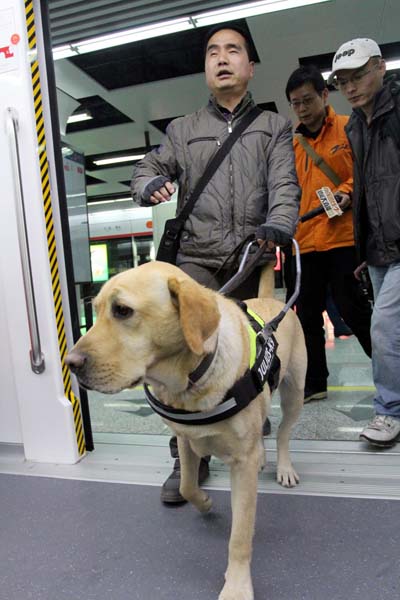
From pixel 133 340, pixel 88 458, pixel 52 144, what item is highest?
pixel 52 144

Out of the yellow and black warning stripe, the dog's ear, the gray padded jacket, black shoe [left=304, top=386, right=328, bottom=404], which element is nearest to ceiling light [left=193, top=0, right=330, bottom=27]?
the yellow and black warning stripe

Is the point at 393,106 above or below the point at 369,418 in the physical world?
above

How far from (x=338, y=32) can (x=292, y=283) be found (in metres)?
4.32

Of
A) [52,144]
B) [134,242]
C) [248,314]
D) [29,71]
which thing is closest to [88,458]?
[248,314]

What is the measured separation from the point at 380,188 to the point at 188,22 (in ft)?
10.4

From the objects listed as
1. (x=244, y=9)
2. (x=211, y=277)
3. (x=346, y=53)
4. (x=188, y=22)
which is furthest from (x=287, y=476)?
(x=188, y=22)

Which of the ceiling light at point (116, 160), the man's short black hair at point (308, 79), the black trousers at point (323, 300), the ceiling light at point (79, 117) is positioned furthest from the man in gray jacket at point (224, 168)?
the ceiling light at point (116, 160)

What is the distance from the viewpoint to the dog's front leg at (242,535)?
4.34 ft

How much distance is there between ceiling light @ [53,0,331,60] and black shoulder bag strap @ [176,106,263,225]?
2532 millimetres

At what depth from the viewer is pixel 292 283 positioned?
10.3 ft

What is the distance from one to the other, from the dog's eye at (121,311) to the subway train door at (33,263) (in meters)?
1.18

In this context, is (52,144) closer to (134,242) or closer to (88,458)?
(88,458)

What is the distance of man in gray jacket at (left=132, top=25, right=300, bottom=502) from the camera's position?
1944 millimetres

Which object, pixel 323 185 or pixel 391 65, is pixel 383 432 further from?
pixel 391 65
